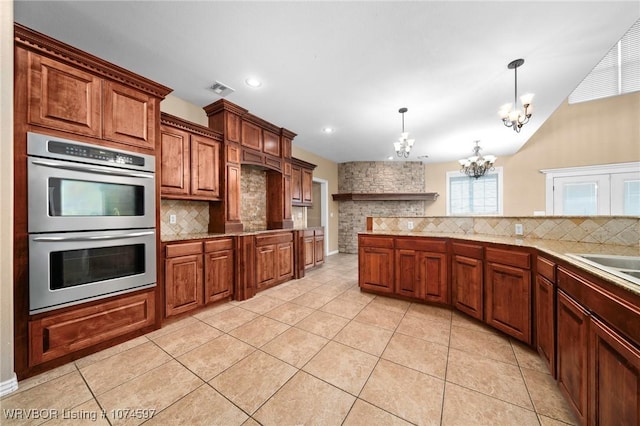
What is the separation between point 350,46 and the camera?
224 centimetres

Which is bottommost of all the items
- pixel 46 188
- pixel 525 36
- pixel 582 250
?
pixel 582 250

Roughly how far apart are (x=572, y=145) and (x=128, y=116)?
874 cm

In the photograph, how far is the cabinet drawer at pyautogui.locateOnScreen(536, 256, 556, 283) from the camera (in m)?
1.56

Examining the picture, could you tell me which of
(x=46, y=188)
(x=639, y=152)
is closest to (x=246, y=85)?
(x=46, y=188)

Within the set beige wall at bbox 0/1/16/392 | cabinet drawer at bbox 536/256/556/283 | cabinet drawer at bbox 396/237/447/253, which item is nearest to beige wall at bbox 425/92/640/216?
cabinet drawer at bbox 396/237/447/253

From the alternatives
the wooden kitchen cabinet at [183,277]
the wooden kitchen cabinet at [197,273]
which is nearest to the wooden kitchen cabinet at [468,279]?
the wooden kitchen cabinet at [197,273]

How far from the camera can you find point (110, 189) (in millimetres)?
2012

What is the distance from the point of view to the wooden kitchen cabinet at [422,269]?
280 centimetres

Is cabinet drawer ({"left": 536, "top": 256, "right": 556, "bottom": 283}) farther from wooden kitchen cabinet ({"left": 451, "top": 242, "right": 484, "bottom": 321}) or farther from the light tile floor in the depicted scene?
the light tile floor

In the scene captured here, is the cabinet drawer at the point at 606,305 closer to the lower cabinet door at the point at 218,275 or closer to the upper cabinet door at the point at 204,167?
the lower cabinet door at the point at 218,275

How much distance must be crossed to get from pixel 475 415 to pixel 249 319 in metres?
2.11

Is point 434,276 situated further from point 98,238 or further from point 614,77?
point 614,77

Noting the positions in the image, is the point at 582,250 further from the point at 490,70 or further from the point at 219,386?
the point at 219,386

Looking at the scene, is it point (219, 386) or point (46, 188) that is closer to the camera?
point (219, 386)
